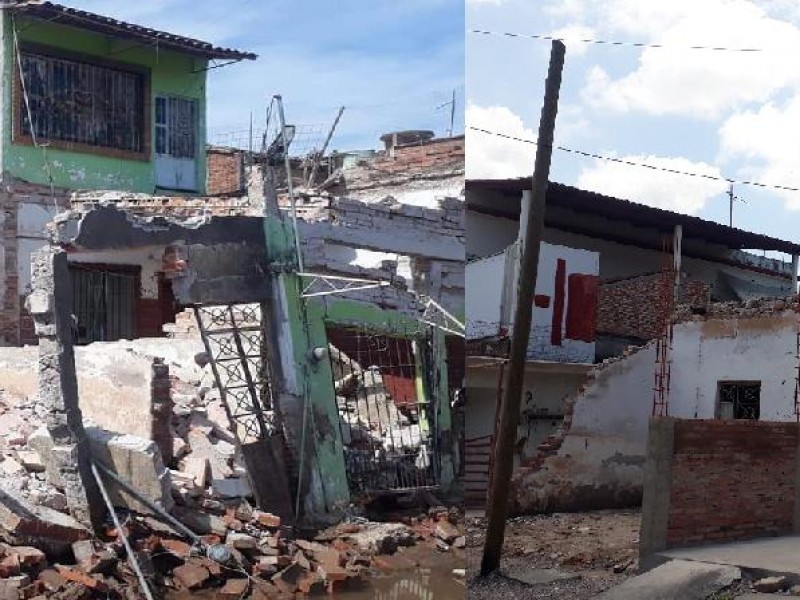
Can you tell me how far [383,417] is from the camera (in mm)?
4500

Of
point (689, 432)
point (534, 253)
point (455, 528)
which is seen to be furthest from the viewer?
point (689, 432)

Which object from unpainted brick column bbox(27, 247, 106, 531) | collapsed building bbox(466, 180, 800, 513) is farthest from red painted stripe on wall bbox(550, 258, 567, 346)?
unpainted brick column bbox(27, 247, 106, 531)

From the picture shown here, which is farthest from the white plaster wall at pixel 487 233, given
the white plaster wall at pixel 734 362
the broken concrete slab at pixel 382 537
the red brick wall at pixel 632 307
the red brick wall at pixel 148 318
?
the red brick wall at pixel 148 318

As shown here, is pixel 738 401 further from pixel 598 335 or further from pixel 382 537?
pixel 382 537

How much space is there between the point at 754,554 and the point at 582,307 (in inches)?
48.0

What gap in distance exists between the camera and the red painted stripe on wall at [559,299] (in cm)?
388

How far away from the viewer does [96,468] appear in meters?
4.32

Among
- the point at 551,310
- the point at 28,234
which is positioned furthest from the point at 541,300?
the point at 28,234


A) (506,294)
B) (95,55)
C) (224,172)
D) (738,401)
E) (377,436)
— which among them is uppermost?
(95,55)

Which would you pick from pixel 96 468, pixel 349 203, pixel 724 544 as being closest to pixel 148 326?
pixel 96 468

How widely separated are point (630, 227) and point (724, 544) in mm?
1251

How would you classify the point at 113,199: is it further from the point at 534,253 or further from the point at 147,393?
the point at 534,253

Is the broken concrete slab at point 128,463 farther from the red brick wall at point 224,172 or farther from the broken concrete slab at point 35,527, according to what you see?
the red brick wall at point 224,172

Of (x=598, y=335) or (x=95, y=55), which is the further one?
(x=95, y=55)
